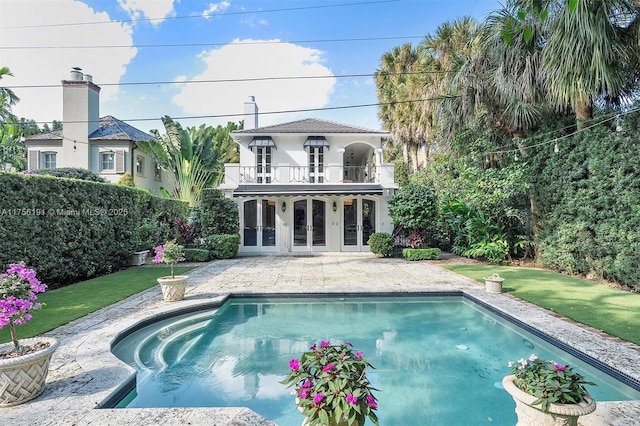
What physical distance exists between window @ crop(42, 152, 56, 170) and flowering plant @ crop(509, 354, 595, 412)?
3666 cm

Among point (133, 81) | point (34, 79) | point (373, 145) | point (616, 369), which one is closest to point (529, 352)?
point (616, 369)

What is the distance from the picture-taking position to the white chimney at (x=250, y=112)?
88.7 ft

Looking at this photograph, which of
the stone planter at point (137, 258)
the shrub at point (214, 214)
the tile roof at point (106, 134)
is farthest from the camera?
the tile roof at point (106, 134)

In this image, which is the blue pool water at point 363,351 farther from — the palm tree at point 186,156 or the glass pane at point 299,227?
the palm tree at point 186,156

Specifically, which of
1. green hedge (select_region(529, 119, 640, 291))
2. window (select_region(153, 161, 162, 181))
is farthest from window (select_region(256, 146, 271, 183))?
green hedge (select_region(529, 119, 640, 291))

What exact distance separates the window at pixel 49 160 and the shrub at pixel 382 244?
Result: 28975 millimetres

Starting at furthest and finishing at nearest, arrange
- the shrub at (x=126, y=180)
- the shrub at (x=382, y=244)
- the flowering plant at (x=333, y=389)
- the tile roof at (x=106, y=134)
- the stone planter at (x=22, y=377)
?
1. the tile roof at (x=106, y=134)
2. the shrub at (x=126, y=180)
3. the shrub at (x=382, y=244)
4. the stone planter at (x=22, y=377)
5. the flowering plant at (x=333, y=389)

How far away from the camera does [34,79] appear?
2067cm

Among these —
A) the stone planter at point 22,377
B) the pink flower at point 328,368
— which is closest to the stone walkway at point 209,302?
the stone planter at point 22,377

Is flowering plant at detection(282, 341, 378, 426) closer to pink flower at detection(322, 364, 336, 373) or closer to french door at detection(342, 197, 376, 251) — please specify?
pink flower at detection(322, 364, 336, 373)

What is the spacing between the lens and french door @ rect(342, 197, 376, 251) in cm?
2366

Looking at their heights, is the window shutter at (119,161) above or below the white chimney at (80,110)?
below

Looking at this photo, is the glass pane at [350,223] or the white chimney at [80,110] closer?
the glass pane at [350,223]

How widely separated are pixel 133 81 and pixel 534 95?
72.6ft
